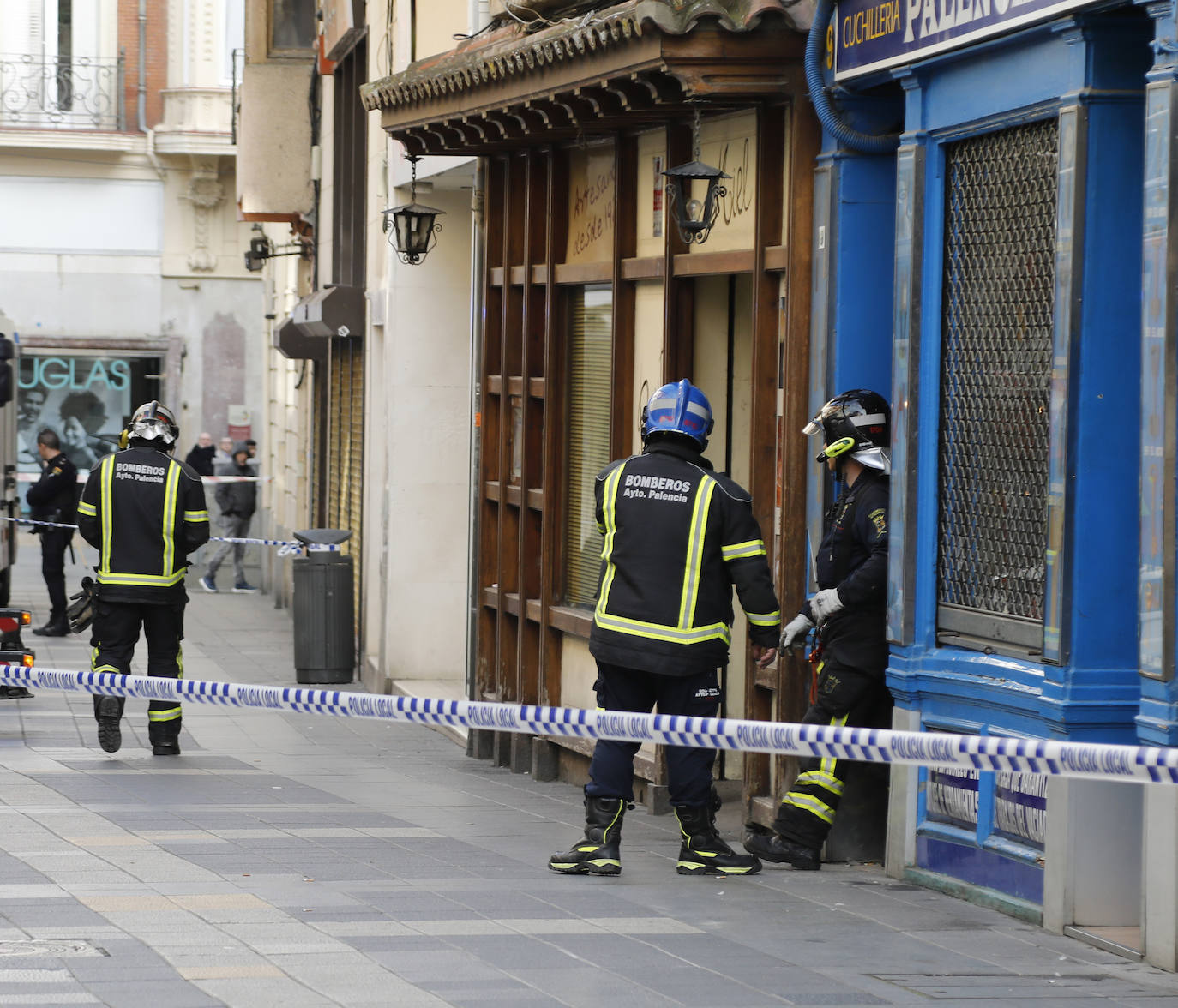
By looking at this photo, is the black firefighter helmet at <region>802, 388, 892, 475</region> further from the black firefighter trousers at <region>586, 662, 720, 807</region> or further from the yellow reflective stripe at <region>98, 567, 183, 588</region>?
the yellow reflective stripe at <region>98, 567, 183, 588</region>

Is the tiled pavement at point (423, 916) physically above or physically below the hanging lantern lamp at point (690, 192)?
below

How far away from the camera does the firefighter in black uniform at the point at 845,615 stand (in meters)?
8.45

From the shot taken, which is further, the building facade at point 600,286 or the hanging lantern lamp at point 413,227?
the hanging lantern lamp at point 413,227

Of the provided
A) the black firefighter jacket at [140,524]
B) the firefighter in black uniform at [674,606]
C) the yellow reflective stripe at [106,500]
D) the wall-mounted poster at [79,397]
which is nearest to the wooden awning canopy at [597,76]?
the firefighter in black uniform at [674,606]

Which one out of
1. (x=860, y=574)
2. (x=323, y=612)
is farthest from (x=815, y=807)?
(x=323, y=612)

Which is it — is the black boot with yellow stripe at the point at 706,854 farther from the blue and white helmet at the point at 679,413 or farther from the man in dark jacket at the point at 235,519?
the man in dark jacket at the point at 235,519

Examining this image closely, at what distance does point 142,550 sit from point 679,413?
14.1 feet

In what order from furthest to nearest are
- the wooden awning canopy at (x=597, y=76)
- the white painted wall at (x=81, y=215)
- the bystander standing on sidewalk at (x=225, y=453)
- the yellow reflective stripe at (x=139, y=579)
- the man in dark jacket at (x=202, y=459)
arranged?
the white painted wall at (x=81, y=215) → the bystander standing on sidewalk at (x=225, y=453) → the man in dark jacket at (x=202, y=459) → the yellow reflective stripe at (x=139, y=579) → the wooden awning canopy at (x=597, y=76)

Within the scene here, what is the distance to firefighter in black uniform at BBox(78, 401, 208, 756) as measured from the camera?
11.6m

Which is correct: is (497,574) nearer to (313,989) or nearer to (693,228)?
(693,228)

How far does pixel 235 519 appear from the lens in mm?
25094

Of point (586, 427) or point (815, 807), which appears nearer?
point (815, 807)

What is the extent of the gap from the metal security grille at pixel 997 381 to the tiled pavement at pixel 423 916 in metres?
1.14

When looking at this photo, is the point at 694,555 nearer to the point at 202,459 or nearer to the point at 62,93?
the point at 202,459
